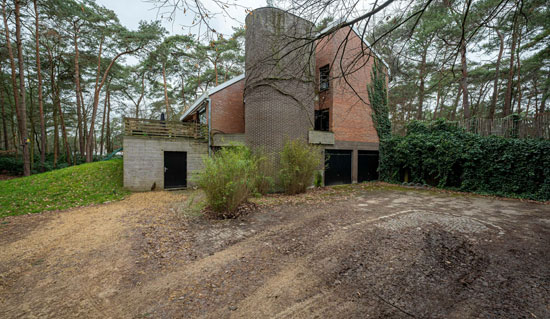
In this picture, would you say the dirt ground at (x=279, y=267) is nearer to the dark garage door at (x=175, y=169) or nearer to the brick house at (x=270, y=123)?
the brick house at (x=270, y=123)

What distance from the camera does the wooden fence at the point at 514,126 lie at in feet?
25.9

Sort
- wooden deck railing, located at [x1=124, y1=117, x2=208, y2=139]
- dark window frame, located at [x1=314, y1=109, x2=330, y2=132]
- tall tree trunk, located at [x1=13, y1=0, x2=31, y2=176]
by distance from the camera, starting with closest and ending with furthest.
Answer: wooden deck railing, located at [x1=124, y1=117, x2=208, y2=139] → tall tree trunk, located at [x1=13, y1=0, x2=31, y2=176] → dark window frame, located at [x1=314, y1=109, x2=330, y2=132]

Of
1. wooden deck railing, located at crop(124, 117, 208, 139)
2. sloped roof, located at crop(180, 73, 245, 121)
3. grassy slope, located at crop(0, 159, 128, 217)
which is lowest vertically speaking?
grassy slope, located at crop(0, 159, 128, 217)

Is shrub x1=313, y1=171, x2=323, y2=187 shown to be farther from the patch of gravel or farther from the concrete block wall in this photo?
the concrete block wall

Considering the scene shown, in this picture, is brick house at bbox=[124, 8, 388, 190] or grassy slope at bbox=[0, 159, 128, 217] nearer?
grassy slope at bbox=[0, 159, 128, 217]

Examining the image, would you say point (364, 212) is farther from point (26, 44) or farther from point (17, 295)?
point (26, 44)

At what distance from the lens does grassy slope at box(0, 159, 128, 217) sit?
6.70 meters

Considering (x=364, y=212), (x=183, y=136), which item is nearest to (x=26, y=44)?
(x=183, y=136)

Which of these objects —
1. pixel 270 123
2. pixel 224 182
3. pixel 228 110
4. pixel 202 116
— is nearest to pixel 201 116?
pixel 202 116

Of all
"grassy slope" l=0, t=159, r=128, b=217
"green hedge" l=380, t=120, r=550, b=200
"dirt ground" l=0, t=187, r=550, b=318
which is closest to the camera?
"dirt ground" l=0, t=187, r=550, b=318

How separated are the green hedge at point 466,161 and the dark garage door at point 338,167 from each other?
2.88m

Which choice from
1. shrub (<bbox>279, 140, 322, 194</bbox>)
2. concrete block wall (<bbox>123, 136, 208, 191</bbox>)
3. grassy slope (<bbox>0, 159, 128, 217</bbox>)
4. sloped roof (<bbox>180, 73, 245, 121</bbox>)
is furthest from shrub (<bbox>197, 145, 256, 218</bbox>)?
sloped roof (<bbox>180, 73, 245, 121</bbox>)

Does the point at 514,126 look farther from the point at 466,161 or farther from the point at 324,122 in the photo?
the point at 324,122

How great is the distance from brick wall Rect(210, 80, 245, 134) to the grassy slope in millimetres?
5683
